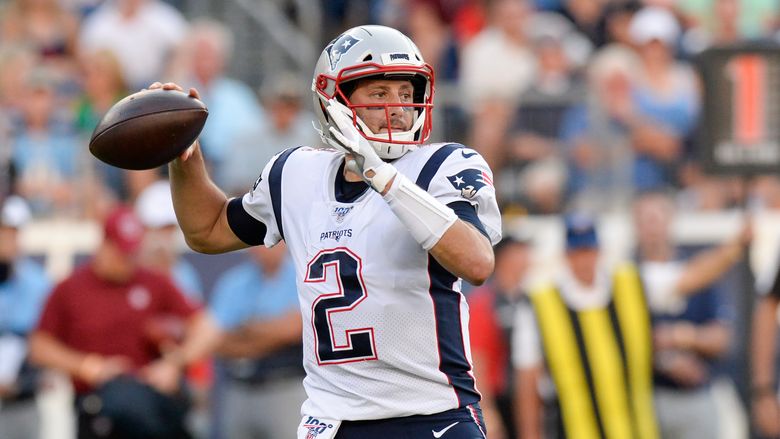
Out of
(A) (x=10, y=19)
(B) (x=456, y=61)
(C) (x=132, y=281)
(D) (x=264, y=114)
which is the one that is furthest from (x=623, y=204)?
(A) (x=10, y=19)

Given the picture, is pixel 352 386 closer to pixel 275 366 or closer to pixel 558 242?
pixel 275 366

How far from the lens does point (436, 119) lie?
410 inches

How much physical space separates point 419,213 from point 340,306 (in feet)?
1.49

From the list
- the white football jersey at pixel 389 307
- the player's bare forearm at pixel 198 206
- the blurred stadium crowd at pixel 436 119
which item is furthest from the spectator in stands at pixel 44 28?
the white football jersey at pixel 389 307

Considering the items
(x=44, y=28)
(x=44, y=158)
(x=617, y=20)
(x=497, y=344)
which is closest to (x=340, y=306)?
(x=497, y=344)

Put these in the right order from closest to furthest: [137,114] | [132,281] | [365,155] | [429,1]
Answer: [365,155], [137,114], [132,281], [429,1]

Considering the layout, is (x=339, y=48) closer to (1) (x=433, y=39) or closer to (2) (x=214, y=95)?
(2) (x=214, y=95)

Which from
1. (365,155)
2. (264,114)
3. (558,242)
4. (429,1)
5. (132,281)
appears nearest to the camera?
(365,155)

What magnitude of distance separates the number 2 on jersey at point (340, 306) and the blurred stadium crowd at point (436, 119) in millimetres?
4001

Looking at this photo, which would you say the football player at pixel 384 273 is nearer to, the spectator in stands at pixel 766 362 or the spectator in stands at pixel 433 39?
the spectator in stands at pixel 766 362

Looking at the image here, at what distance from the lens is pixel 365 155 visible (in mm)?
4121

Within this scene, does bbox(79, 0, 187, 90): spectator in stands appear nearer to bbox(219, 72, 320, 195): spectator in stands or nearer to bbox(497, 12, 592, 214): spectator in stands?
bbox(219, 72, 320, 195): spectator in stands

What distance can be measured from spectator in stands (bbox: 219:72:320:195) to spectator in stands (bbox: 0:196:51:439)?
1.59 meters

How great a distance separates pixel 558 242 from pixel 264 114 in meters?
2.40
